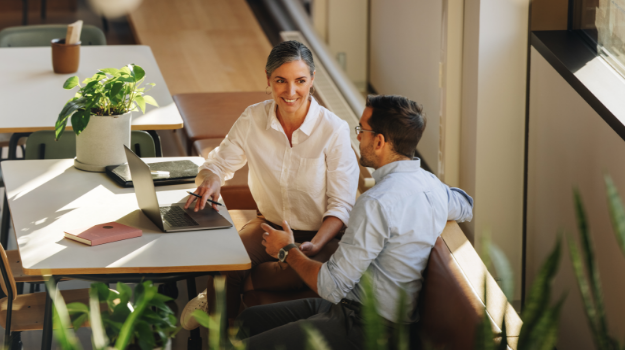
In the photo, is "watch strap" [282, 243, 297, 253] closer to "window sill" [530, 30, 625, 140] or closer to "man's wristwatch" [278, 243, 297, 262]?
"man's wristwatch" [278, 243, 297, 262]

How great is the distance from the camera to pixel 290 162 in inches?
107

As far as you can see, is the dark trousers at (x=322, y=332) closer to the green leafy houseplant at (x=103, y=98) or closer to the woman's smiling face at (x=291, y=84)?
the woman's smiling face at (x=291, y=84)

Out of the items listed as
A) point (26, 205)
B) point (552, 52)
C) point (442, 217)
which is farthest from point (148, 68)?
point (442, 217)

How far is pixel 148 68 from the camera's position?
435 centimetres

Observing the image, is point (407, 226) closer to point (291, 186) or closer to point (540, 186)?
point (291, 186)

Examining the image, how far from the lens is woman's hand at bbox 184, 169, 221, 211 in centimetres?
253

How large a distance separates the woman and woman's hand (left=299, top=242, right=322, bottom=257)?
0.25 feet

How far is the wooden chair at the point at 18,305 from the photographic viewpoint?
7.41 ft

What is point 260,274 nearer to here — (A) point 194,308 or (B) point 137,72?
(A) point 194,308

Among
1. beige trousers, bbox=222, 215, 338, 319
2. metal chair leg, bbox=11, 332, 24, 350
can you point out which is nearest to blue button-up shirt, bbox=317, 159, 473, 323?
beige trousers, bbox=222, 215, 338, 319

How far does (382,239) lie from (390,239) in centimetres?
4

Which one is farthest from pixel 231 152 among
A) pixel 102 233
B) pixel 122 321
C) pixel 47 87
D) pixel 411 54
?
pixel 411 54

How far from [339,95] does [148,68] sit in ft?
5.00

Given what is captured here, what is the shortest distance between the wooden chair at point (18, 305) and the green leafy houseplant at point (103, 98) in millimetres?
588
